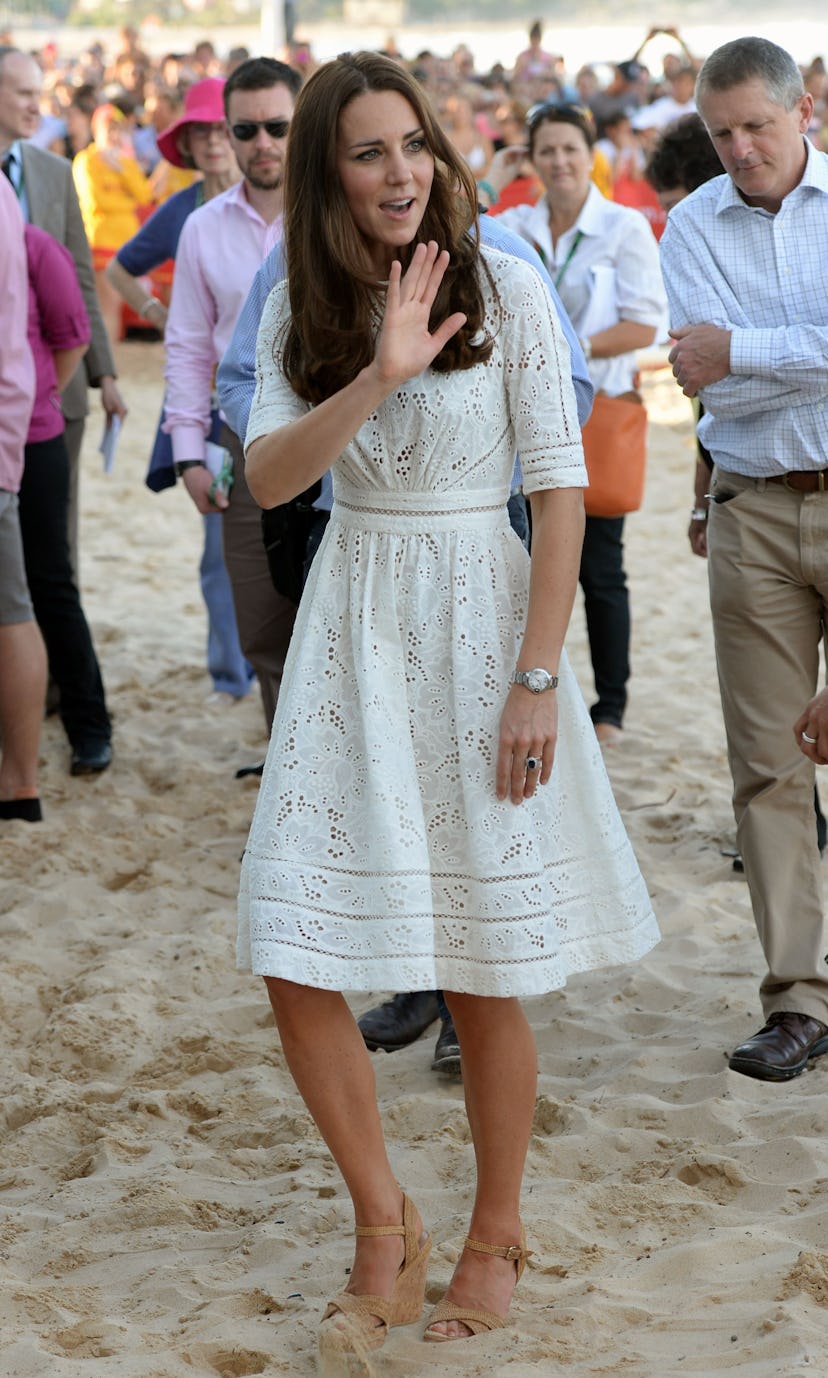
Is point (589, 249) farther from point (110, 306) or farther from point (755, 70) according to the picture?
point (110, 306)

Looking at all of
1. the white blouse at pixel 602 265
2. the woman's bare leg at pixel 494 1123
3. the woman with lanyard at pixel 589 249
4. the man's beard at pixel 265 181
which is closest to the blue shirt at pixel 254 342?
the woman's bare leg at pixel 494 1123

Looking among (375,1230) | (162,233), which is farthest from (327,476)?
(162,233)

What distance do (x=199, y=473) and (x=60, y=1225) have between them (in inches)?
99.1

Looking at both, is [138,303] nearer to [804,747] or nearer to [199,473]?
[199,473]

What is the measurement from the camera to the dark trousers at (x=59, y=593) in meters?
5.69

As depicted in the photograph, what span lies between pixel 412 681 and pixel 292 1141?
140 cm

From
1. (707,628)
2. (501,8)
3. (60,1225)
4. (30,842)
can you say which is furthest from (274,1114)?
(501,8)

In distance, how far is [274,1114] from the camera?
3.64 m

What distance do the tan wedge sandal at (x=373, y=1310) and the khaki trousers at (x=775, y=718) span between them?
1.33 metres

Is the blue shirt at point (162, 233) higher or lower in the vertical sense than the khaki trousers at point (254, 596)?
higher

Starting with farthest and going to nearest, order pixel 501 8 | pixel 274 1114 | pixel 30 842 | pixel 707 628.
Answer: pixel 501 8 → pixel 707 628 → pixel 30 842 → pixel 274 1114

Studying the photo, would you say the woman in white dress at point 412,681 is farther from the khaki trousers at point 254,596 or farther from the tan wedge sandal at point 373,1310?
the khaki trousers at point 254,596

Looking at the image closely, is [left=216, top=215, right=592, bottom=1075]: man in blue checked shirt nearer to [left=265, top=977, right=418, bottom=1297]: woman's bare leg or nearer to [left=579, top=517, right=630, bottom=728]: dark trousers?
[left=265, top=977, right=418, bottom=1297]: woman's bare leg

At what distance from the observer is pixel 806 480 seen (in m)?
3.64
